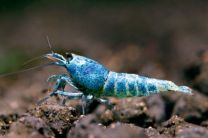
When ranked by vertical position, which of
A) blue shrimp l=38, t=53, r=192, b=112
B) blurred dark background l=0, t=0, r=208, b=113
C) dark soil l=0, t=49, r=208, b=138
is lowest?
dark soil l=0, t=49, r=208, b=138

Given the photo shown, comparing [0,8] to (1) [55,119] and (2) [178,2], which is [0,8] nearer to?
(2) [178,2]

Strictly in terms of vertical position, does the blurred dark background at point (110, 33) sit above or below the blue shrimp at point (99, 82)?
above

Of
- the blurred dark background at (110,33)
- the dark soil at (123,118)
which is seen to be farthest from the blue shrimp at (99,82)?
the blurred dark background at (110,33)

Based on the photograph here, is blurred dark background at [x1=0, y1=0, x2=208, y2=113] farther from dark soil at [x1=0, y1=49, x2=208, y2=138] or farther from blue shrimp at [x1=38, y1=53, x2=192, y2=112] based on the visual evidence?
blue shrimp at [x1=38, y1=53, x2=192, y2=112]

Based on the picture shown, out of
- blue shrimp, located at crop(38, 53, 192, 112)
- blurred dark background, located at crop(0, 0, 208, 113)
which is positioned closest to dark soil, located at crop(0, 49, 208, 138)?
blue shrimp, located at crop(38, 53, 192, 112)

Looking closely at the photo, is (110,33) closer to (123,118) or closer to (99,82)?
(99,82)

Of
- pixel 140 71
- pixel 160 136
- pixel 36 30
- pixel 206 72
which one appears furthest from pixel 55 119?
pixel 36 30

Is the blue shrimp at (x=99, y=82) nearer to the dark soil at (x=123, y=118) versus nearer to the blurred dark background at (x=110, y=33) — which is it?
the dark soil at (x=123, y=118)
